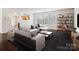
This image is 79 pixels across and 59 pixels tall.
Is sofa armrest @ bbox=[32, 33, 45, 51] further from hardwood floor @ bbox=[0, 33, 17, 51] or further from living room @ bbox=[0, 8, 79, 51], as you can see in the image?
hardwood floor @ bbox=[0, 33, 17, 51]

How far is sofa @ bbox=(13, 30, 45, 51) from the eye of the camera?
8.41 ft

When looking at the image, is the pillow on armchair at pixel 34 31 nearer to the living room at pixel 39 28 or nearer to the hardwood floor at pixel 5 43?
the living room at pixel 39 28

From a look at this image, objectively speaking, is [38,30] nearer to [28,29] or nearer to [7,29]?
[28,29]

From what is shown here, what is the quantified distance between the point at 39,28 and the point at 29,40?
0.97 ft

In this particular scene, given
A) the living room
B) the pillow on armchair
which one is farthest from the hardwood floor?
the pillow on armchair

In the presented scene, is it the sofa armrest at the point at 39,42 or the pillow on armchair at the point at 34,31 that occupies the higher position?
the pillow on armchair at the point at 34,31

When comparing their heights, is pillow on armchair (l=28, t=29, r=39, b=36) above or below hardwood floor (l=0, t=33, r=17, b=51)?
above

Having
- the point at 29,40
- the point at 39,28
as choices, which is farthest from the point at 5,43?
the point at 39,28

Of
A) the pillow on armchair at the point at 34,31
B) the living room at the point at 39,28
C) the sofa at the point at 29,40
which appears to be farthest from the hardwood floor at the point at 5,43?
the pillow on armchair at the point at 34,31

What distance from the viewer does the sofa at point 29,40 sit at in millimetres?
2562

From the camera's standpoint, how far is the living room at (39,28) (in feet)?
8.39
